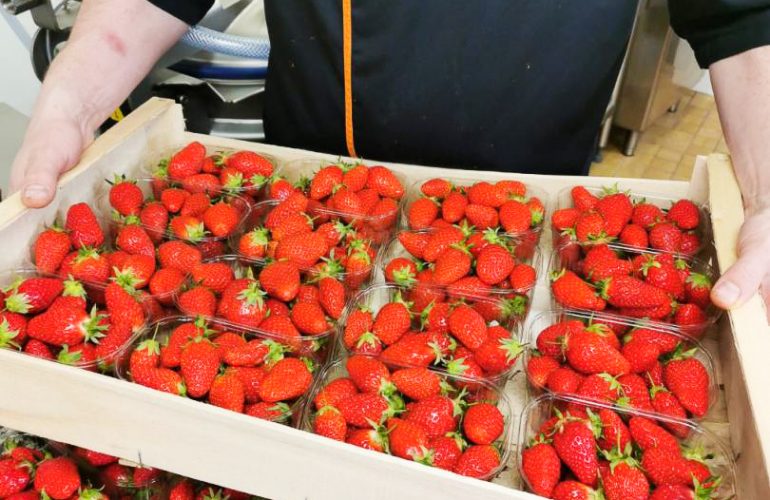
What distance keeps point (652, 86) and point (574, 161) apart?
208 centimetres

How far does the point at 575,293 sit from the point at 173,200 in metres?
0.66

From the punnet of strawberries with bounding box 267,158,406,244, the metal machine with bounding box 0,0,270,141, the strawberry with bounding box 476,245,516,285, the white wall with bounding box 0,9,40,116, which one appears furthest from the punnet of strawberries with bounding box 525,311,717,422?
the white wall with bounding box 0,9,40,116

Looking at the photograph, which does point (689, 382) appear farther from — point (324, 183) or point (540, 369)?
point (324, 183)

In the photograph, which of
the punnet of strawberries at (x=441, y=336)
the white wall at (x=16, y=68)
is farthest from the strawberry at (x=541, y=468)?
the white wall at (x=16, y=68)

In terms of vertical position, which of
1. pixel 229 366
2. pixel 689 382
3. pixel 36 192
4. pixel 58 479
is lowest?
pixel 58 479

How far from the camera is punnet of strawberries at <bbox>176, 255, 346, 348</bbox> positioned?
893 mm

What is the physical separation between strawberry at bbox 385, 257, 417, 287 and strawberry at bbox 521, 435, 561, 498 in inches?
12.1

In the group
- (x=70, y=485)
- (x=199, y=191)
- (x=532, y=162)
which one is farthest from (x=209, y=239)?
(x=532, y=162)

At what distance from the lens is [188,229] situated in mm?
1047

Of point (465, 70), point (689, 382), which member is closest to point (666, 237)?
point (689, 382)

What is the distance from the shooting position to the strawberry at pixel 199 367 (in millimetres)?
818

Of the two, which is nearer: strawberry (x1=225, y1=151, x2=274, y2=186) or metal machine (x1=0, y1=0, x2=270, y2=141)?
strawberry (x1=225, y1=151, x2=274, y2=186)

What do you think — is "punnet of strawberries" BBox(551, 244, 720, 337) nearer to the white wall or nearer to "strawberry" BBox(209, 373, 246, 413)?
"strawberry" BBox(209, 373, 246, 413)

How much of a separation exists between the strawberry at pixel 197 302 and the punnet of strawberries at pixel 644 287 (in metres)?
0.49
